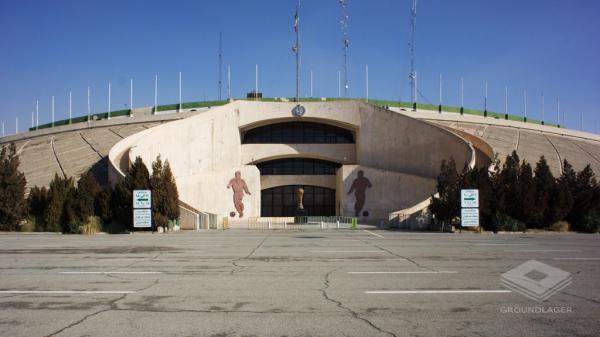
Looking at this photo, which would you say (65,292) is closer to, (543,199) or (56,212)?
(56,212)

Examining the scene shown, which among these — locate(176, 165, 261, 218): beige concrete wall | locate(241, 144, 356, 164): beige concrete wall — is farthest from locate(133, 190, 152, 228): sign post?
locate(241, 144, 356, 164): beige concrete wall

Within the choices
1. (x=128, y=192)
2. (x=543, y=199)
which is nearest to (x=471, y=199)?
(x=543, y=199)

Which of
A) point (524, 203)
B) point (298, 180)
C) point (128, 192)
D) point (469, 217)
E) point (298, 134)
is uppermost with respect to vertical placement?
point (298, 134)

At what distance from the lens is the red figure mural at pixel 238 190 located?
150 ft

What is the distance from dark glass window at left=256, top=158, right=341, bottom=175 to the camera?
5203 cm

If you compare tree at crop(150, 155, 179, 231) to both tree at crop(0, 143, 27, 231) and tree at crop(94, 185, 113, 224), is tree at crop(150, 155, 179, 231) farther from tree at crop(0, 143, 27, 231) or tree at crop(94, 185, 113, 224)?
tree at crop(0, 143, 27, 231)

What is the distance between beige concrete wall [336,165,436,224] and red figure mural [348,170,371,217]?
7.9 inches

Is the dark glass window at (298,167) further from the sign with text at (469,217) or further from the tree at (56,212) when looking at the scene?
the sign with text at (469,217)

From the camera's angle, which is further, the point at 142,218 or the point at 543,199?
the point at 543,199

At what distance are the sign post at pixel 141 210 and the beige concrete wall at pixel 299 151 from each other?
22.1m

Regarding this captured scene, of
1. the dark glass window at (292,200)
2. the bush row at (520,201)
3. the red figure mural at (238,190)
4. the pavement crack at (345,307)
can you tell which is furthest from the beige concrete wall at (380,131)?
the pavement crack at (345,307)

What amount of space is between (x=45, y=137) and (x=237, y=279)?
5568 centimetres

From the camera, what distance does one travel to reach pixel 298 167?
2056 inches

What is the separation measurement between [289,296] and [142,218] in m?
21.8
